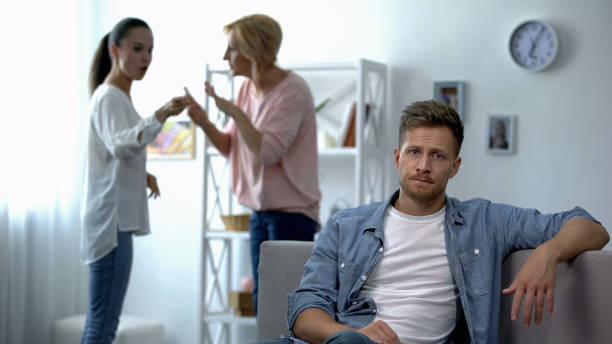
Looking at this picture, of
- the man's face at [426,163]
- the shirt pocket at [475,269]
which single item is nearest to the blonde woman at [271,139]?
the man's face at [426,163]

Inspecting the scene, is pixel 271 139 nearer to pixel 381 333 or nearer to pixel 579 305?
pixel 381 333

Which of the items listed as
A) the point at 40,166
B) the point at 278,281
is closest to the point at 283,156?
the point at 278,281

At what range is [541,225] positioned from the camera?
1.73m

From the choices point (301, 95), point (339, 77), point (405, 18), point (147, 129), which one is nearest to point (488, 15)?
point (405, 18)

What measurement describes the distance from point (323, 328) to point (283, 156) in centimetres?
116

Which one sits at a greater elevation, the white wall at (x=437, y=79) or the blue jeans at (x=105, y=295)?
the white wall at (x=437, y=79)

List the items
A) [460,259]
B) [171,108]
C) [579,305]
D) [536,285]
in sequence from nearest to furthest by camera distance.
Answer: [536,285]
[579,305]
[460,259]
[171,108]

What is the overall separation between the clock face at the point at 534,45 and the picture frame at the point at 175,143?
188 centimetres

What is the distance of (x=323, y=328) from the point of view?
163 centimetres

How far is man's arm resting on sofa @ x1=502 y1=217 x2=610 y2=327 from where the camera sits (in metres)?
1.53

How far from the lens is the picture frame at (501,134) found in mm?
3454

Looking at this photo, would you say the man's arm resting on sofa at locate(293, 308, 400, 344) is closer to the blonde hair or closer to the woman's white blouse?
the woman's white blouse

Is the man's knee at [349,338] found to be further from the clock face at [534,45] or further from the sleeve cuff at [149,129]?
the clock face at [534,45]

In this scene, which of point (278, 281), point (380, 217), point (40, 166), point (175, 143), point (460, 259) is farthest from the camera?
point (175, 143)
